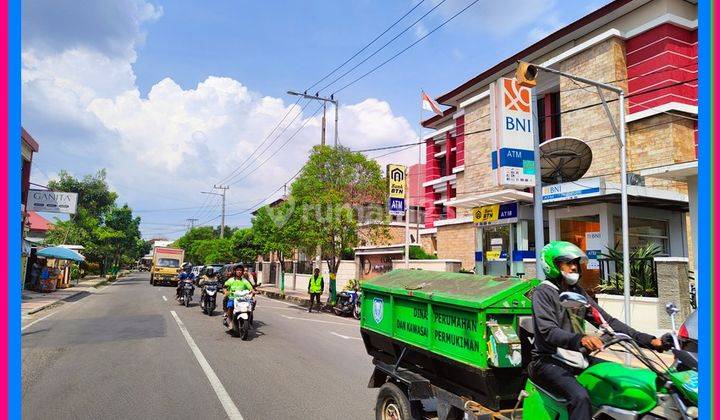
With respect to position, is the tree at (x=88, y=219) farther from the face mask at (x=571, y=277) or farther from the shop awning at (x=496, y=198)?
the face mask at (x=571, y=277)

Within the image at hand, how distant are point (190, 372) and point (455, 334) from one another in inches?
208

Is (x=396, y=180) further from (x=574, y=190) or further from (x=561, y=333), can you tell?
(x=561, y=333)

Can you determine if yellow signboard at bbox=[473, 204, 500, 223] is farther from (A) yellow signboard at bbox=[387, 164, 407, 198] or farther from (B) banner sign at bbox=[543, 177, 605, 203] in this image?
(A) yellow signboard at bbox=[387, 164, 407, 198]

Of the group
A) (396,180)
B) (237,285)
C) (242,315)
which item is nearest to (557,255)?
(242,315)

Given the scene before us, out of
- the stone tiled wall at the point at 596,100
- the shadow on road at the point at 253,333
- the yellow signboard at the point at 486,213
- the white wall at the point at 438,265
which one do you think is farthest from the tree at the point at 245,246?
the shadow on road at the point at 253,333

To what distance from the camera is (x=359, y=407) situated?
19.5ft

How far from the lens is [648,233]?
57.1ft

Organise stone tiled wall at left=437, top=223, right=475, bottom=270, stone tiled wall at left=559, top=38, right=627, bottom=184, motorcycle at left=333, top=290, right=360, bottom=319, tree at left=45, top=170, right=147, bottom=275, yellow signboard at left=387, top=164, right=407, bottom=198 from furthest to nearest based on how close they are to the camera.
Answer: tree at left=45, top=170, right=147, bottom=275
stone tiled wall at left=437, top=223, right=475, bottom=270
yellow signboard at left=387, top=164, right=407, bottom=198
stone tiled wall at left=559, top=38, right=627, bottom=184
motorcycle at left=333, top=290, right=360, bottom=319

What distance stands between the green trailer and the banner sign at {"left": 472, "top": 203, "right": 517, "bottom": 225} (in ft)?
47.3

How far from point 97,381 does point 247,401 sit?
104 inches

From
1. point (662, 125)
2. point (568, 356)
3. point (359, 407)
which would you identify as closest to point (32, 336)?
point (359, 407)

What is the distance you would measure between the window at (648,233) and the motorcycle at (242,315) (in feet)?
43.0

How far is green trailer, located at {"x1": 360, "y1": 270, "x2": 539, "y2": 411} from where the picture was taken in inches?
151

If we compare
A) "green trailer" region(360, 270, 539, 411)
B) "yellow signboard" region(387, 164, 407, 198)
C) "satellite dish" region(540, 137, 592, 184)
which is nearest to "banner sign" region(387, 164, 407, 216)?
"yellow signboard" region(387, 164, 407, 198)
